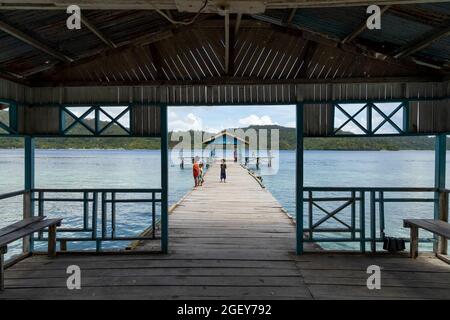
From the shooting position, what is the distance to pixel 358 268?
5.35 meters

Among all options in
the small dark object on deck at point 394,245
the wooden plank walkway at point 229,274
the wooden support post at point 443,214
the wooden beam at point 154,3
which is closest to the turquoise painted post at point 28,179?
the wooden plank walkway at point 229,274

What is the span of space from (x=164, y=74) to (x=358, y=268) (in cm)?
480

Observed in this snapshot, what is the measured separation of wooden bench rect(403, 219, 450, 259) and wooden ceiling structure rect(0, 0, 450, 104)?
2.30 metres

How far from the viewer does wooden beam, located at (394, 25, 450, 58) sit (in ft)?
14.7

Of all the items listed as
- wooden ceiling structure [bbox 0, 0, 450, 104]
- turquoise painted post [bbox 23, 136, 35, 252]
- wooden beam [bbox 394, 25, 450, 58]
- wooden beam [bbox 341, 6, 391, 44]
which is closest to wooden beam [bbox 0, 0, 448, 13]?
wooden beam [bbox 341, 6, 391, 44]

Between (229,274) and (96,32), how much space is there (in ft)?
14.0

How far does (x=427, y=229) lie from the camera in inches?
209

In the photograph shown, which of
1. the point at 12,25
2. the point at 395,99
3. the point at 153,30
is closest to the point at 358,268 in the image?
the point at 395,99

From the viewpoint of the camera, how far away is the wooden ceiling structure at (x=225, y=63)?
5.53 m

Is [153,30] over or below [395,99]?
over

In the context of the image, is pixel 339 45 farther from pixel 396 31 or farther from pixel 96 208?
pixel 96 208
